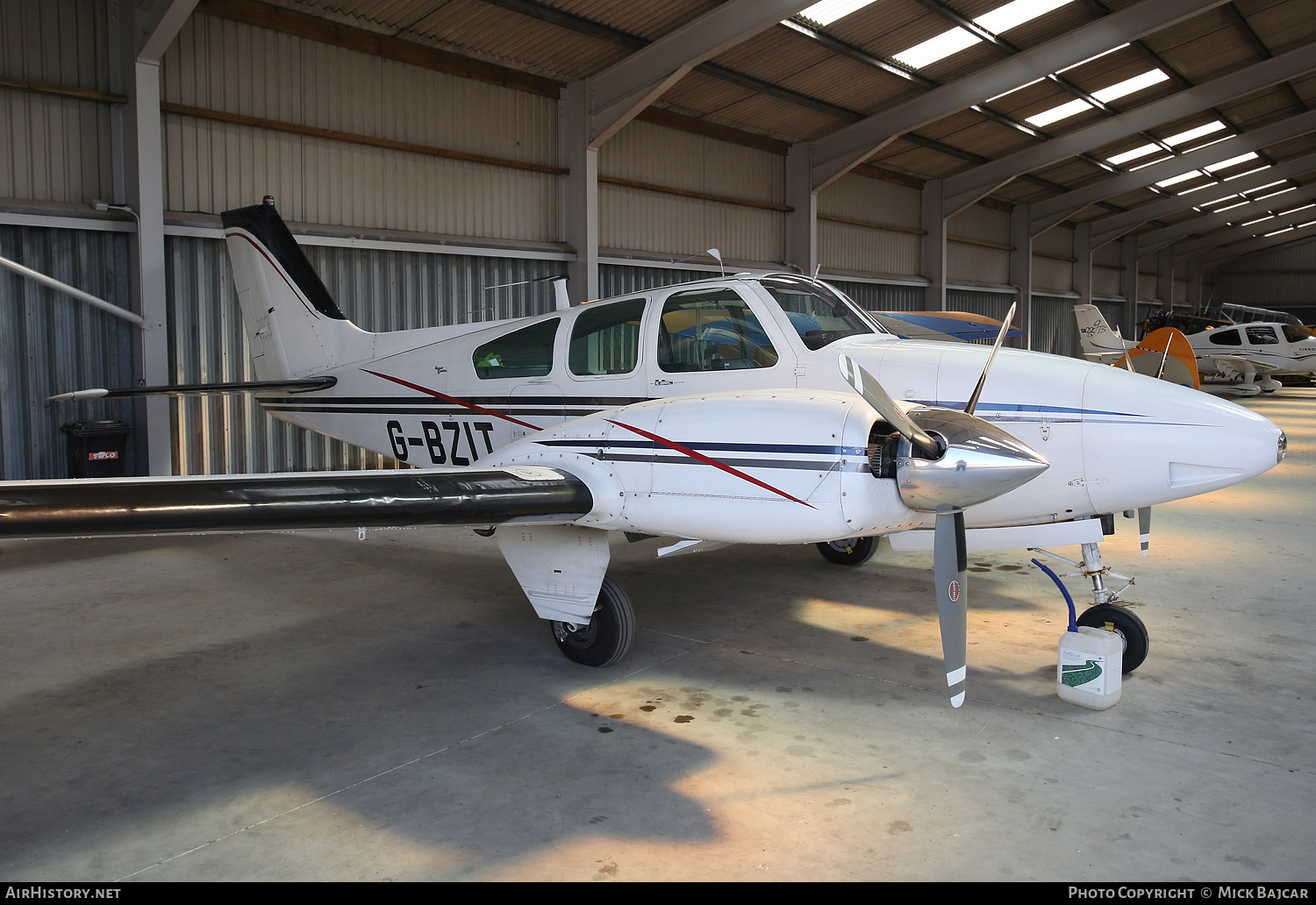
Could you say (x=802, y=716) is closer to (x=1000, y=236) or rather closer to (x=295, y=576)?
(x=295, y=576)

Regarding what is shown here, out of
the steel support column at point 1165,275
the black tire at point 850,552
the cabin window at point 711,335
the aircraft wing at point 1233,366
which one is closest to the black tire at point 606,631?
the cabin window at point 711,335

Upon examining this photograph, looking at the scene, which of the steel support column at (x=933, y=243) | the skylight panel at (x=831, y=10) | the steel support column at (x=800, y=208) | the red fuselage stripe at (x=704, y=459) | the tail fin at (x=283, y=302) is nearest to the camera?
the red fuselage stripe at (x=704, y=459)

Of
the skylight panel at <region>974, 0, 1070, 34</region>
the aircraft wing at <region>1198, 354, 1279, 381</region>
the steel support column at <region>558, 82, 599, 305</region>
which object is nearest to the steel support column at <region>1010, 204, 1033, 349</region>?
the aircraft wing at <region>1198, 354, 1279, 381</region>

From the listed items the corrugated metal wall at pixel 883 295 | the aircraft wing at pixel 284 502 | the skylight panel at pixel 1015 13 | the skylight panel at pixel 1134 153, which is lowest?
the aircraft wing at pixel 284 502

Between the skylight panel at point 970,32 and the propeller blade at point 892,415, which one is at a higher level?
the skylight panel at point 970,32

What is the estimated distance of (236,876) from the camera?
303cm

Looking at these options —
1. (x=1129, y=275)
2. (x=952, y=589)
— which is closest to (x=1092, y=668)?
(x=952, y=589)

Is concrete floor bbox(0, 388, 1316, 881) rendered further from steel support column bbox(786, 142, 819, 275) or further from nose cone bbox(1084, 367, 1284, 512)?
steel support column bbox(786, 142, 819, 275)

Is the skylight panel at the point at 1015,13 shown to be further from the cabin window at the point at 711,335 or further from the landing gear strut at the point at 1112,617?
the landing gear strut at the point at 1112,617

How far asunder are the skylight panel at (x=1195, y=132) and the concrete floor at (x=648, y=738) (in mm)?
22454

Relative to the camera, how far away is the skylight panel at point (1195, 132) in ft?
80.4

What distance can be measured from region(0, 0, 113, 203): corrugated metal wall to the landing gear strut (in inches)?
416

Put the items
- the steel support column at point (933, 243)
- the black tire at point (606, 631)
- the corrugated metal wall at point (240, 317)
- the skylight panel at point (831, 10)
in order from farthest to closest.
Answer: the steel support column at point (933, 243) < the skylight panel at point (831, 10) < the corrugated metal wall at point (240, 317) < the black tire at point (606, 631)

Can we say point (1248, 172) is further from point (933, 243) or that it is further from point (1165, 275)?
point (933, 243)
